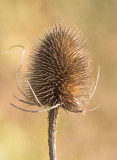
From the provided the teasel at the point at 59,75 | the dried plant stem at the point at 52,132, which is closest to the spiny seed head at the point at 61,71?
the teasel at the point at 59,75

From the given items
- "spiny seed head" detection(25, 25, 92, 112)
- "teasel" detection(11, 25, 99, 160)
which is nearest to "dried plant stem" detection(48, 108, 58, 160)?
"teasel" detection(11, 25, 99, 160)

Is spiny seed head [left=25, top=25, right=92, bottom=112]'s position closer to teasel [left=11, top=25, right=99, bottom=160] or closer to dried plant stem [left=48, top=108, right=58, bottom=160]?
teasel [left=11, top=25, right=99, bottom=160]

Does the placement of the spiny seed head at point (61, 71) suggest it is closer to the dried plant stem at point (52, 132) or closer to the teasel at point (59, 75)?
the teasel at point (59, 75)

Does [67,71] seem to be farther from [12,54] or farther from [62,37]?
[12,54]

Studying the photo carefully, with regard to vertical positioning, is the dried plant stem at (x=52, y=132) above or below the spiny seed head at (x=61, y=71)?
below

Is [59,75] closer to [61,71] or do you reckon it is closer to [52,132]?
[61,71]

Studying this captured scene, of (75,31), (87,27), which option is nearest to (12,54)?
(87,27)
